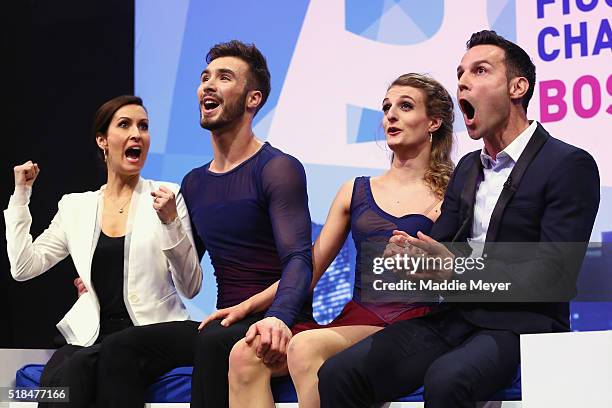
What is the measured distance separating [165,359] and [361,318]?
0.64 m

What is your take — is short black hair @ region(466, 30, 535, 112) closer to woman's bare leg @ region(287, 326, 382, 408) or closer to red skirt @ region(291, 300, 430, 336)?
red skirt @ region(291, 300, 430, 336)


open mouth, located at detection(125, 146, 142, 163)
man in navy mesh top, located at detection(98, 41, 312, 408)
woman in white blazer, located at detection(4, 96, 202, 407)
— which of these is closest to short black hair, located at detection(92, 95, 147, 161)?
woman in white blazer, located at detection(4, 96, 202, 407)

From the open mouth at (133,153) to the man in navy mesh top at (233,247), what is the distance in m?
0.34

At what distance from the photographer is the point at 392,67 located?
4160mm

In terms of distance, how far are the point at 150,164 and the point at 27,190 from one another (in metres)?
1.14

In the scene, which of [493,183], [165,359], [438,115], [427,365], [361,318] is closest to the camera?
[427,365]

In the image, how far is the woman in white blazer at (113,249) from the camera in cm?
320

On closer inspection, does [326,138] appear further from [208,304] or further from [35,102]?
[35,102]

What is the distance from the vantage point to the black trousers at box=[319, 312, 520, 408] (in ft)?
7.93

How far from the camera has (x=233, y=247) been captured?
317cm

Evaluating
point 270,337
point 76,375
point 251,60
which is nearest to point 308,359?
point 270,337

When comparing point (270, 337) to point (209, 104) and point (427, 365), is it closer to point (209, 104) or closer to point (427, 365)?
point (427, 365)

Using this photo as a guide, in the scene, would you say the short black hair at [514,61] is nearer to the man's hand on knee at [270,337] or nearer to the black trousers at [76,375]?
the man's hand on knee at [270,337]

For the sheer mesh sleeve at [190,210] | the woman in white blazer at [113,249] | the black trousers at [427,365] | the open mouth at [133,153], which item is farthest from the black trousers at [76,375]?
the black trousers at [427,365]
